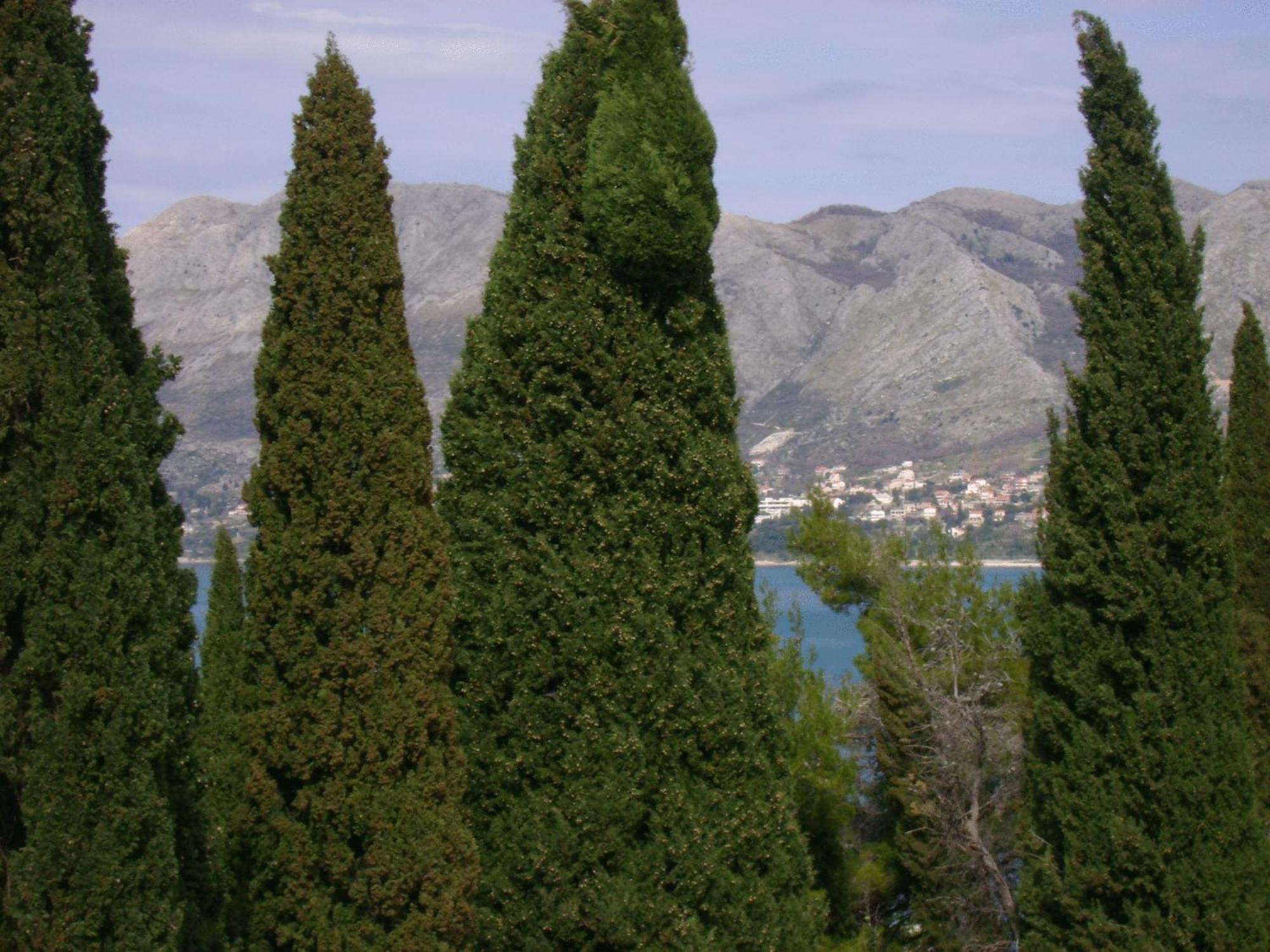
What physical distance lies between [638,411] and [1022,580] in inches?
209

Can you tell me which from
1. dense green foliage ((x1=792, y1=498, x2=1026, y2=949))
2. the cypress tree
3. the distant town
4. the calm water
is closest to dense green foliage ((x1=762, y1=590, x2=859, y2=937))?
the calm water

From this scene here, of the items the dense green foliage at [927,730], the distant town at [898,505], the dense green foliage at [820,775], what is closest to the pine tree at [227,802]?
the distant town at [898,505]

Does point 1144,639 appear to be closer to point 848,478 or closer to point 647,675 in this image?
point 647,675

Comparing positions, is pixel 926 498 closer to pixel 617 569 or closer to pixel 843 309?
pixel 617 569

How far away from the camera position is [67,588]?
571cm

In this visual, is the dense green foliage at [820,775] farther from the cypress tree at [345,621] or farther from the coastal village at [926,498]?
the cypress tree at [345,621]

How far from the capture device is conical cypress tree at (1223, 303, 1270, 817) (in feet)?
43.8

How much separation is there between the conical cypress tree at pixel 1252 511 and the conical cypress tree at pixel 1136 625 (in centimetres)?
406

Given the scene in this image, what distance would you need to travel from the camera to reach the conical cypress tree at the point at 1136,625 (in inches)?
374

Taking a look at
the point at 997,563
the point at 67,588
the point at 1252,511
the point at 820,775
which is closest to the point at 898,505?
the point at 997,563

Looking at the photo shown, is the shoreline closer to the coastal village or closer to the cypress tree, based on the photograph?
the coastal village

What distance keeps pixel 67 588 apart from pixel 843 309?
13902cm

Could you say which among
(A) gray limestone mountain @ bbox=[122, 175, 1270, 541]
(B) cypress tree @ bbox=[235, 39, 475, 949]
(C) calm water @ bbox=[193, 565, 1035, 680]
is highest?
(A) gray limestone mountain @ bbox=[122, 175, 1270, 541]

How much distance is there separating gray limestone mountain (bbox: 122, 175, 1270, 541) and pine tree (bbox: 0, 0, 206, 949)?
53.8 m
